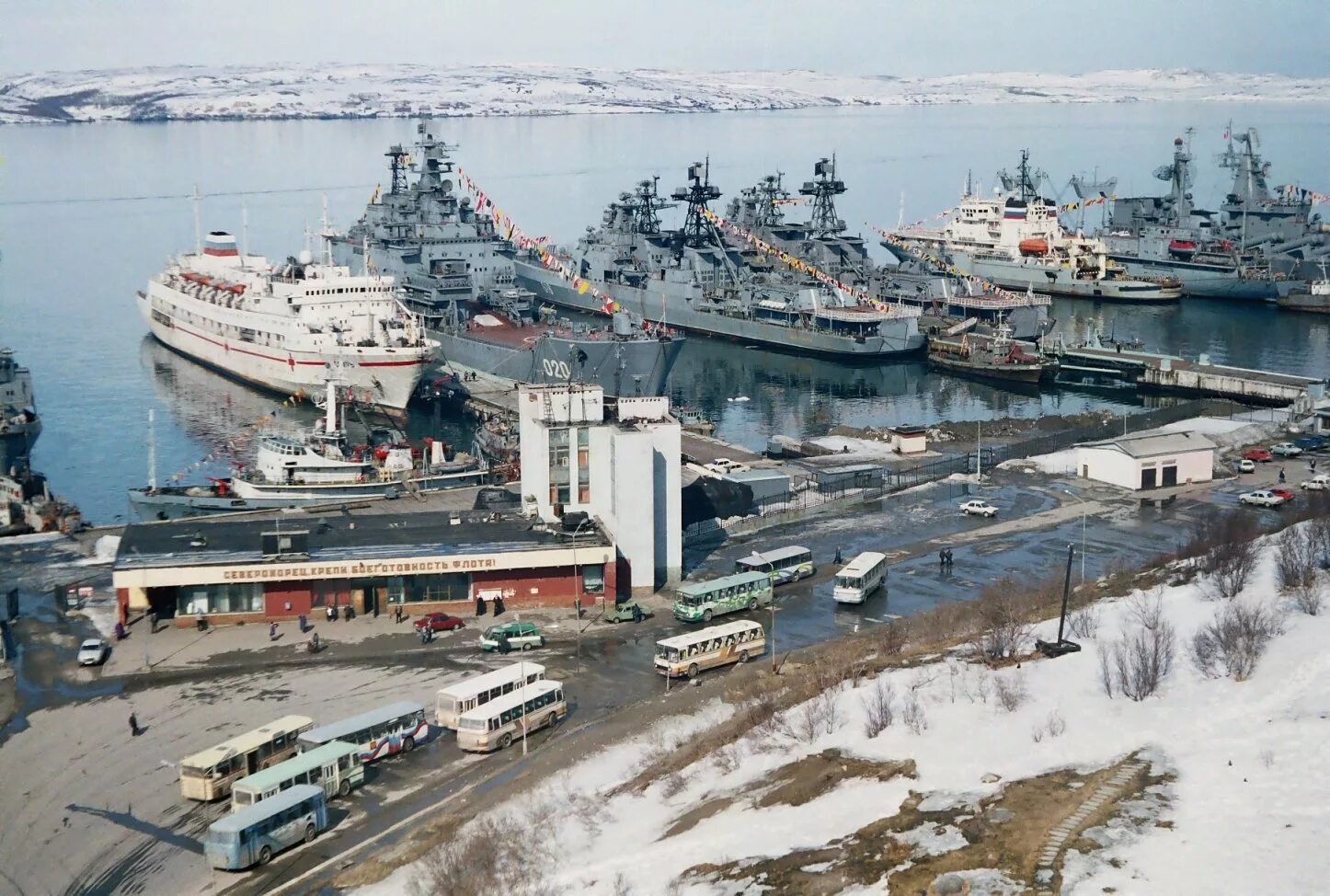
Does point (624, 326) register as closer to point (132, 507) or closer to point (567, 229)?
point (132, 507)

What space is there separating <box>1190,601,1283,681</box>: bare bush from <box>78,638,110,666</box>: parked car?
15955mm

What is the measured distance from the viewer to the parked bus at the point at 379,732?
18922 mm

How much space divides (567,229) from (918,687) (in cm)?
8401

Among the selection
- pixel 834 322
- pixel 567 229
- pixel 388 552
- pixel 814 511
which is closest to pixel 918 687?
pixel 388 552

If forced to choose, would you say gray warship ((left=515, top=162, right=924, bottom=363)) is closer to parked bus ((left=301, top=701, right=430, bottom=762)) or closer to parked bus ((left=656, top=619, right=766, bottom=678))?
parked bus ((left=656, top=619, right=766, bottom=678))

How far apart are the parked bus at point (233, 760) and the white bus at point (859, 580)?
9770mm

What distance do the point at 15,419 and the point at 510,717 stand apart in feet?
83.0

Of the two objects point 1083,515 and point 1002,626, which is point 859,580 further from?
point 1083,515

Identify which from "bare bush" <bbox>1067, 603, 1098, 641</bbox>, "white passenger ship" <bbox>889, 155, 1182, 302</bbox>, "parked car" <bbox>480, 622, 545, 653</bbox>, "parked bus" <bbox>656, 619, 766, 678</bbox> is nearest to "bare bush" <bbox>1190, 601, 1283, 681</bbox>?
"bare bush" <bbox>1067, 603, 1098, 641</bbox>

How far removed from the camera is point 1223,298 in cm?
7431

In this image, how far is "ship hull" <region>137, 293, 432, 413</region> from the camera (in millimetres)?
46688

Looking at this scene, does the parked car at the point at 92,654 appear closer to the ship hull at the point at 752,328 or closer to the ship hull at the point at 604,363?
the ship hull at the point at 604,363

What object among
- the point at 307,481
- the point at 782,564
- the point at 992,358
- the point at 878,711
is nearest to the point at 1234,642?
the point at 878,711

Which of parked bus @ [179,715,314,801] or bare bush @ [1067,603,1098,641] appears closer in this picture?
parked bus @ [179,715,314,801]
